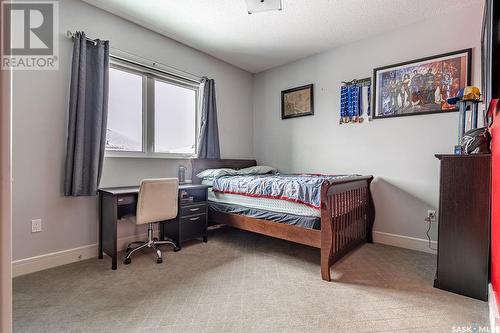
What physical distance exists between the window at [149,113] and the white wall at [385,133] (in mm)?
1530

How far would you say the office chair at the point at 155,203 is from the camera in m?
2.46

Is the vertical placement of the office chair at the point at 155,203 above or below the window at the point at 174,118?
below

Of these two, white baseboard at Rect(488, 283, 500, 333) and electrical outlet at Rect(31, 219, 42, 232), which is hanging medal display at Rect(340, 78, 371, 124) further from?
electrical outlet at Rect(31, 219, 42, 232)

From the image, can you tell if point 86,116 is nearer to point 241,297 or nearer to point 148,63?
point 148,63

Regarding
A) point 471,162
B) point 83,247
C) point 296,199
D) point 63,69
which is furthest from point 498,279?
point 63,69

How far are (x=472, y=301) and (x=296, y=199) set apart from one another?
145cm

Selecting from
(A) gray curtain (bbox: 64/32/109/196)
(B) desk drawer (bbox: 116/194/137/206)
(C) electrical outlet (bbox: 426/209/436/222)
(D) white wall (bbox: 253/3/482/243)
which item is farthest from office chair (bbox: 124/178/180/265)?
(C) electrical outlet (bbox: 426/209/436/222)

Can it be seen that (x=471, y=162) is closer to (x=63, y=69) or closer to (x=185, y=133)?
Answer: (x=185, y=133)

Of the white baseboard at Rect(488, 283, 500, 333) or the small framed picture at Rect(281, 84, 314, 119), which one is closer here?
the white baseboard at Rect(488, 283, 500, 333)

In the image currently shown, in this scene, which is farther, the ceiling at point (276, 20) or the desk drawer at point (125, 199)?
the ceiling at point (276, 20)

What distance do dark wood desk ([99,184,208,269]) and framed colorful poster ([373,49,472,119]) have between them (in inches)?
99.2

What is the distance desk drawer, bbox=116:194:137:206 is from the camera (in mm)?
2395

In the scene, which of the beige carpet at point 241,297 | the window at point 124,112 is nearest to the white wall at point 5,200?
the beige carpet at point 241,297

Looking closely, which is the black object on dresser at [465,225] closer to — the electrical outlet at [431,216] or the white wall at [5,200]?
the electrical outlet at [431,216]
